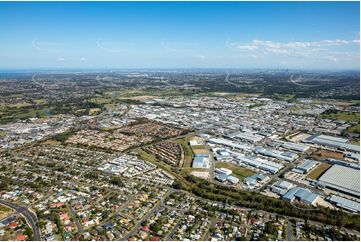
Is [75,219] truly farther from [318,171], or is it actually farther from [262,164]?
[318,171]

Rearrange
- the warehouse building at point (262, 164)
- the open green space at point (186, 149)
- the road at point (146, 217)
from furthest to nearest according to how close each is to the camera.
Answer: the open green space at point (186, 149) → the warehouse building at point (262, 164) → the road at point (146, 217)

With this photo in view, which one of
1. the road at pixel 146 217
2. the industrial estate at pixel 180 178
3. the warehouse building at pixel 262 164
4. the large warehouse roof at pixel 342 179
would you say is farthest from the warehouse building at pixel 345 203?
the road at pixel 146 217

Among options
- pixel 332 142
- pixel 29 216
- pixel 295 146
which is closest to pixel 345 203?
pixel 295 146

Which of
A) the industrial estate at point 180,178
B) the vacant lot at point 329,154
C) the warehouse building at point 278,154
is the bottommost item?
the industrial estate at point 180,178

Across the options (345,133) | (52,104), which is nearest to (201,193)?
(345,133)

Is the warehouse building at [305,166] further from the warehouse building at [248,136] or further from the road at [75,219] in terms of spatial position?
the road at [75,219]

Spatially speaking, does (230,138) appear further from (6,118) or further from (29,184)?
(6,118)

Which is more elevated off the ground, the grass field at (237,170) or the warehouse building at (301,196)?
the warehouse building at (301,196)
